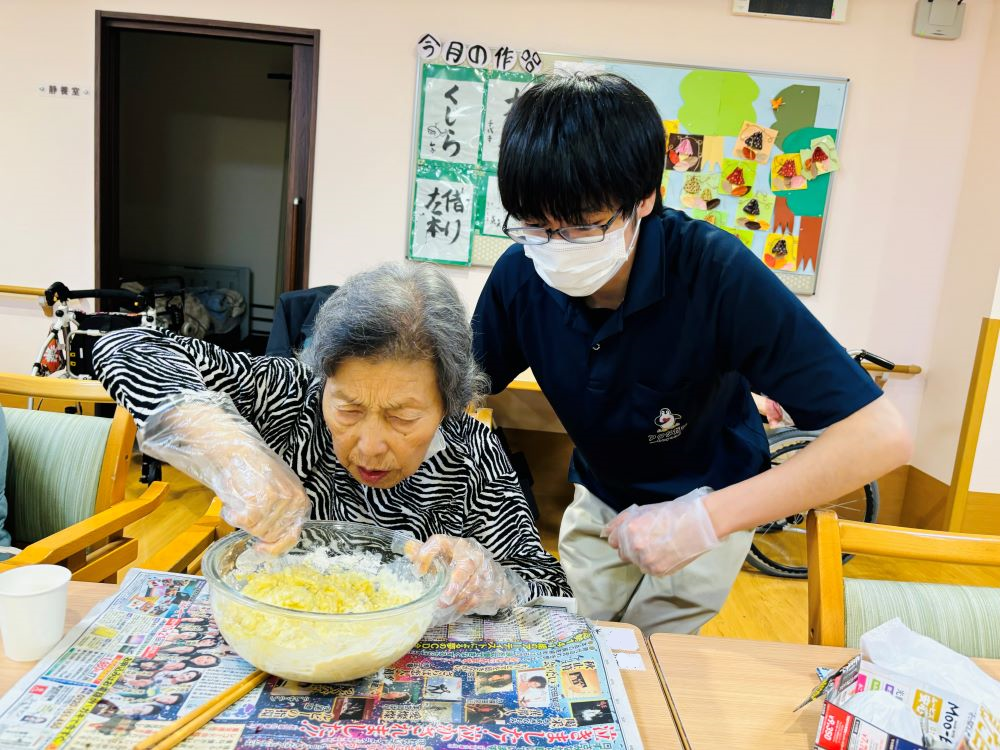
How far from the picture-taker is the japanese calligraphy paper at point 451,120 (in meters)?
3.57

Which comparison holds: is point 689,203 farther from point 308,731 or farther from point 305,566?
point 308,731

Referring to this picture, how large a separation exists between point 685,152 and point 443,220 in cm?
131

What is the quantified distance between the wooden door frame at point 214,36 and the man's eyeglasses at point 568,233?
2778mm

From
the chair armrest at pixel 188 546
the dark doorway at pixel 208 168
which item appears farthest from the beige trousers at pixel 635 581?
the dark doorway at pixel 208 168

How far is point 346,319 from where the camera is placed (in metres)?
1.11

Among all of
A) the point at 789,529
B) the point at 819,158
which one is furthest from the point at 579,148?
the point at 789,529

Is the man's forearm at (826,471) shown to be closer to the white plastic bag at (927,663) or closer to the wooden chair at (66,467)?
the white plastic bag at (927,663)

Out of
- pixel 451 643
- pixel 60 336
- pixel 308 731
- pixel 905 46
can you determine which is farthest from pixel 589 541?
pixel 905 46

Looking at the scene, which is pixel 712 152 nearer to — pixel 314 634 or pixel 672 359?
pixel 672 359

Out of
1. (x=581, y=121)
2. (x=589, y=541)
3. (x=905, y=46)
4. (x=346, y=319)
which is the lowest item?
(x=589, y=541)

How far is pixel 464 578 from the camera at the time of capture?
3.32 feet

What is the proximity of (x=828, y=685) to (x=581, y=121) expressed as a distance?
863 mm

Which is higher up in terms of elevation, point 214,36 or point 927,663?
point 214,36

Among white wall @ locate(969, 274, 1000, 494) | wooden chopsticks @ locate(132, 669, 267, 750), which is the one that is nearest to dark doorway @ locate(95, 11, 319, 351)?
white wall @ locate(969, 274, 1000, 494)
